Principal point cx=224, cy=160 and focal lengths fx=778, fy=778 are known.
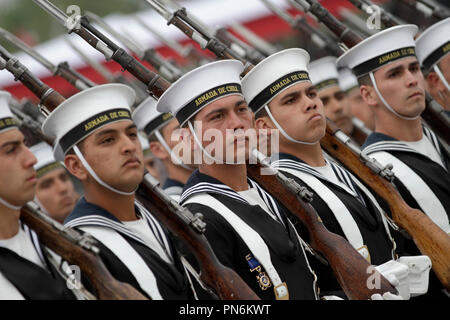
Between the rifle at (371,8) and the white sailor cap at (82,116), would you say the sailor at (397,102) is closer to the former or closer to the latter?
the rifle at (371,8)

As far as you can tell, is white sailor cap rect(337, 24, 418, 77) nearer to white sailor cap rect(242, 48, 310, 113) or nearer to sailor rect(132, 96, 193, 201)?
white sailor cap rect(242, 48, 310, 113)

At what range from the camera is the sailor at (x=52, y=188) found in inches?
290

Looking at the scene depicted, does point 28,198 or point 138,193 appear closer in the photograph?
point 28,198

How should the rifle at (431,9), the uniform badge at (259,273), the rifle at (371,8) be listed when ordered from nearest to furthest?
the uniform badge at (259,273) < the rifle at (371,8) < the rifle at (431,9)

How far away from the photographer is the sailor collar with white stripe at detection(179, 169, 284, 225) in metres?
4.75

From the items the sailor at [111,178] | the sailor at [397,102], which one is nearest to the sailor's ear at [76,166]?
the sailor at [111,178]

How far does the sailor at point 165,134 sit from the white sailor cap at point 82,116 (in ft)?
8.70

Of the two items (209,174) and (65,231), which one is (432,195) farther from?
(65,231)

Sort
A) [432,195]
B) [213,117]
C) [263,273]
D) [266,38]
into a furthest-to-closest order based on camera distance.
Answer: [266,38] < [432,195] < [213,117] < [263,273]

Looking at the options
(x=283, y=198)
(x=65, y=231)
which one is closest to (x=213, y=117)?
(x=283, y=198)

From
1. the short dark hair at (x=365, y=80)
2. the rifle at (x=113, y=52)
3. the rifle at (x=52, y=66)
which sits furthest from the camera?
the short dark hair at (x=365, y=80)

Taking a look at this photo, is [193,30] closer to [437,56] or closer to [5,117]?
[5,117]
